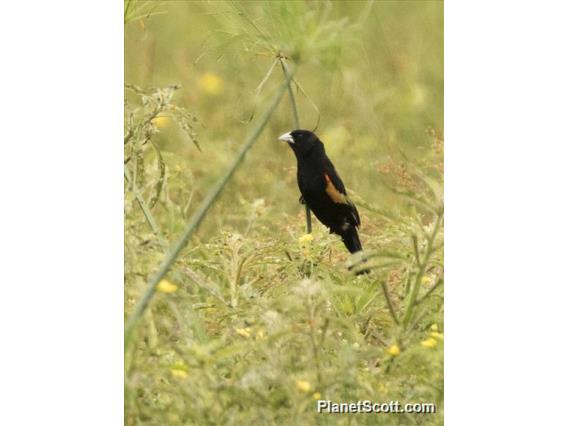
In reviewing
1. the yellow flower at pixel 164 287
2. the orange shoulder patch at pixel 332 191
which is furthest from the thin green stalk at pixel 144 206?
the orange shoulder patch at pixel 332 191

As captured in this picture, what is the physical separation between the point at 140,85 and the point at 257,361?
1.00 meters

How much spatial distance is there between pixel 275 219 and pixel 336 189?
9.0 inches

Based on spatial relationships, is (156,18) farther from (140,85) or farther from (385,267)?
(385,267)

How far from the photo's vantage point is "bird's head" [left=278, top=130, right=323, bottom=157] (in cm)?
425

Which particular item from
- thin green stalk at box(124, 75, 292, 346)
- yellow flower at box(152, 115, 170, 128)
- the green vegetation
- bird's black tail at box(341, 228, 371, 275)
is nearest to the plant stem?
the green vegetation

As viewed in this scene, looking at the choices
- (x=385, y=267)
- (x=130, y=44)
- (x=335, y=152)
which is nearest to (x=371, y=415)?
(x=385, y=267)

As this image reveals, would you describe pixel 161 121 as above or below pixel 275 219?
above

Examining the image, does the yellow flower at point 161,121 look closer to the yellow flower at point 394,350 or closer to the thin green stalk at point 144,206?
the thin green stalk at point 144,206

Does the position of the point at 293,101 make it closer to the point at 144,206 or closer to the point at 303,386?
the point at 144,206

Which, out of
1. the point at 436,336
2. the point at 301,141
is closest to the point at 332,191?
the point at 301,141

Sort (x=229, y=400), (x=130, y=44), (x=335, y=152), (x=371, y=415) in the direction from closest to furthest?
1. (x=229, y=400)
2. (x=371, y=415)
3. (x=130, y=44)
4. (x=335, y=152)

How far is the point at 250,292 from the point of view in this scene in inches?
158

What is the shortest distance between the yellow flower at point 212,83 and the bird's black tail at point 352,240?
621 millimetres

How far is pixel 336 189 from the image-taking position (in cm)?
437
